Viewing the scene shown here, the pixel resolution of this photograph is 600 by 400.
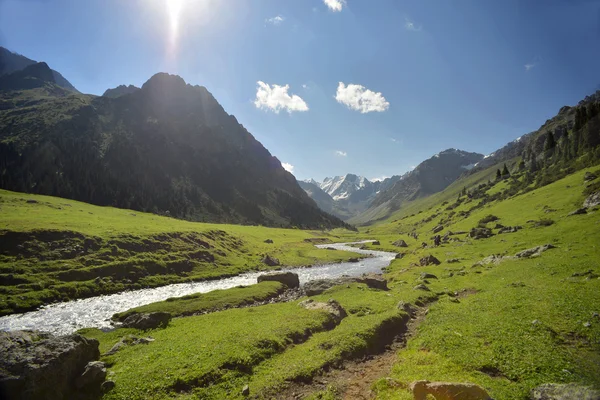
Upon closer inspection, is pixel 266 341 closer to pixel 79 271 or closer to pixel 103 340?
pixel 103 340

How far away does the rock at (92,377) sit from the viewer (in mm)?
18562

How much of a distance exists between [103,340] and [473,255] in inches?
2736

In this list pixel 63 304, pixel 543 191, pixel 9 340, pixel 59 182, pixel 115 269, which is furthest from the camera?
pixel 59 182

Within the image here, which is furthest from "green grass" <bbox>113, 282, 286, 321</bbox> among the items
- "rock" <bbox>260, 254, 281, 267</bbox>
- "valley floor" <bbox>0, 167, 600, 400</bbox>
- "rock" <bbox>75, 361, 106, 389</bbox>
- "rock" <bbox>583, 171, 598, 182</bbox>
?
"rock" <bbox>583, 171, 598, 182</bbox>

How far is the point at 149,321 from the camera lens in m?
34.2

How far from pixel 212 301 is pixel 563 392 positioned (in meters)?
43.6

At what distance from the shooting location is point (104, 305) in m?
46.4

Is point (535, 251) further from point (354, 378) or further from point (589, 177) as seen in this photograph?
point (589, 177)

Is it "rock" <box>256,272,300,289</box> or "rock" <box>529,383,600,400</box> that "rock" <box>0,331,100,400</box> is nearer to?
"rock" <box>529,383,600,400</box>

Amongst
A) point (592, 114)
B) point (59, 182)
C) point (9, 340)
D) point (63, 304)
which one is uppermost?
point (592, 114)

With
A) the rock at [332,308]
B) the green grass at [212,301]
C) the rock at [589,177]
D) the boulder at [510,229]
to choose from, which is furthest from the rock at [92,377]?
the rock at [589,177]

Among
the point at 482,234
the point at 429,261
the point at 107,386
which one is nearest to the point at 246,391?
the point at 107,386

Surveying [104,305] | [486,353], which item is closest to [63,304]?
[104,305]

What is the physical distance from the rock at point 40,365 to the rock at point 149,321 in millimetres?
14358
